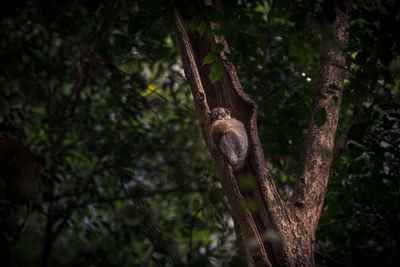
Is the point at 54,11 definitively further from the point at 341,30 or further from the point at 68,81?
the point at 68,81

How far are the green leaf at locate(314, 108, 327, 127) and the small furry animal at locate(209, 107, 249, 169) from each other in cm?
47

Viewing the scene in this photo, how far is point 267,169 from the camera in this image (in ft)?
6.41

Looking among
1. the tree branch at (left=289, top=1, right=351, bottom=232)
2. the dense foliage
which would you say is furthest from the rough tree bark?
the dense foliage

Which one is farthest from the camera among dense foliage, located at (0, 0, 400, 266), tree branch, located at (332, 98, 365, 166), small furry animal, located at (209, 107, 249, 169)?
tree branch, located at (332, 98, 365, 166)

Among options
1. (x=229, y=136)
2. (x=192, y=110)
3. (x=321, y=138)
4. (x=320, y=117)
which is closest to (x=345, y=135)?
(x=321, y=138)

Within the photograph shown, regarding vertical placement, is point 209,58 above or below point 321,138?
above

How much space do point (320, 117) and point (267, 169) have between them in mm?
484

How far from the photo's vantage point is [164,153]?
13.9 ft

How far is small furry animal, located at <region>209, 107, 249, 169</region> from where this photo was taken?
6.67 ft

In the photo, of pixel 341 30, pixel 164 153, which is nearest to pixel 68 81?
pixel 164 153

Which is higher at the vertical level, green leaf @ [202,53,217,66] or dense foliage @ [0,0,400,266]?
green leaf @ [202,53,217,66]

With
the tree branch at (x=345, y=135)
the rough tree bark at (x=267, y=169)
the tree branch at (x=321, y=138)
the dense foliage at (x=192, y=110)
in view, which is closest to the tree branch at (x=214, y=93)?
the rough tree bark at (x=267, y=169)

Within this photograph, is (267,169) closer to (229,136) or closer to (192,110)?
(229,136)

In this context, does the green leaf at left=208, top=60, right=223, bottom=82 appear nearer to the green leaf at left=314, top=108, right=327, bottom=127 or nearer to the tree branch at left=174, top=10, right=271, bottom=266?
the tree branch at left=174, top=10, right=271, bottom=266
